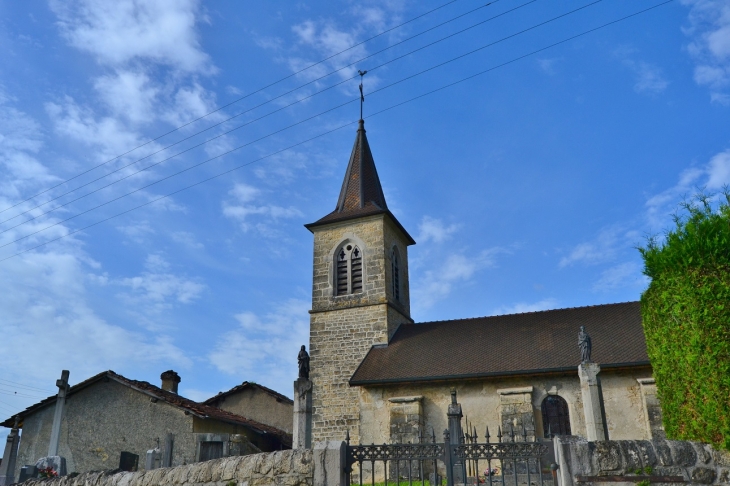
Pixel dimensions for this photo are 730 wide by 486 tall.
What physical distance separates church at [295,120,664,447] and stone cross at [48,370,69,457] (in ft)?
24.6

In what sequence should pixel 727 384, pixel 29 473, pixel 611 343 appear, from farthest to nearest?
1. pixel 611 343
2. pixel 29 473
3. pixel 727 384

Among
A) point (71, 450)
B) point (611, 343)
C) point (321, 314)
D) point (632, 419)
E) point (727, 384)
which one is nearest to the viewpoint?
point (727, 384)

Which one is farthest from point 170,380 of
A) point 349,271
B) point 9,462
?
point 349,271

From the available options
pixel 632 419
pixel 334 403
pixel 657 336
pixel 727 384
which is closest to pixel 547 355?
pixel 632 419

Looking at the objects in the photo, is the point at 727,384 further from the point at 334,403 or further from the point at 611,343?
the point at 334,403

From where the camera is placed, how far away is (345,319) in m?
21.6

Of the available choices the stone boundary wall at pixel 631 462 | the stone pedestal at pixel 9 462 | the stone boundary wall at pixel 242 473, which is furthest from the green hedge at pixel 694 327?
the stone pedestal at pixel 9 462

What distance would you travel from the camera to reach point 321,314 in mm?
21938

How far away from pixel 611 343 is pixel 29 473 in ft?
48.6

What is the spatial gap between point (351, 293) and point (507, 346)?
6029 millimetres

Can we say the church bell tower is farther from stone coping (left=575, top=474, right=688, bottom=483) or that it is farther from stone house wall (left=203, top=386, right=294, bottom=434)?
stone coping (left=575, top=474, right=688, bottom=483)

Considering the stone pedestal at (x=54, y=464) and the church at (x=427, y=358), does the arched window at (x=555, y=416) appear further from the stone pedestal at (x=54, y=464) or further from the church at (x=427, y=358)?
the stone pedestal at (x=54, y=464)

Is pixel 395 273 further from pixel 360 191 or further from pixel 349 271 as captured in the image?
pixel 360 191

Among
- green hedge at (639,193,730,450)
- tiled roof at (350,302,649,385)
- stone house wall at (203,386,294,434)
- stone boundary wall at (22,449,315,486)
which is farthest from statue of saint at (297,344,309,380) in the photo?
green hedge at (639,193,730,450)
